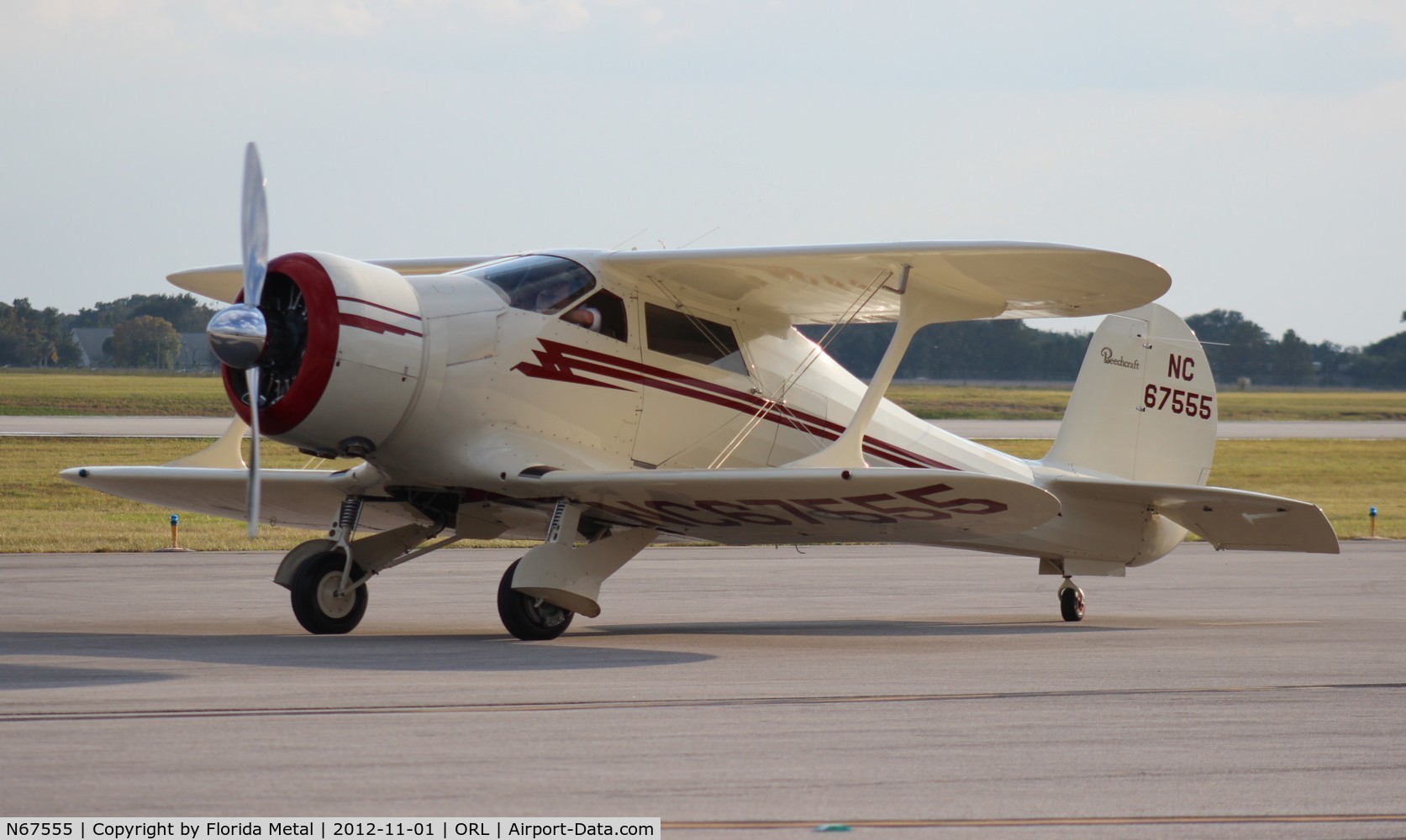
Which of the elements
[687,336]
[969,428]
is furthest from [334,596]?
[969,428]

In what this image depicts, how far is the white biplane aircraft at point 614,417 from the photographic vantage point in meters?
10.4

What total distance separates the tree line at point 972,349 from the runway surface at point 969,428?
4428 mm

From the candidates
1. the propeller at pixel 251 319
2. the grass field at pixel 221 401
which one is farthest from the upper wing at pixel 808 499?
the grass field at pixel 221 401

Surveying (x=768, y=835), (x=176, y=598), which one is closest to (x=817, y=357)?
(x=176, y=598)

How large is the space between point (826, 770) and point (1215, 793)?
144 cm

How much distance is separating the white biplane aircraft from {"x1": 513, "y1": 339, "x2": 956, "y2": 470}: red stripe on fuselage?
0.07 feet

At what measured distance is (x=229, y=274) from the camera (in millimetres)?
14219

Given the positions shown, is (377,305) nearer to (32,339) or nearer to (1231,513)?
(1231,513)

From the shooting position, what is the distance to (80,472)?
1354cm

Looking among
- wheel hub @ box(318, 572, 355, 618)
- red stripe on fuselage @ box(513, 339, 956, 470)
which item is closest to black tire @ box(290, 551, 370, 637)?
wheel hub @ box(318, 572, 355, 618)

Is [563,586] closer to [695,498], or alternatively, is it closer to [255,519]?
[695,498]

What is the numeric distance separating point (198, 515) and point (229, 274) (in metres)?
14.0
